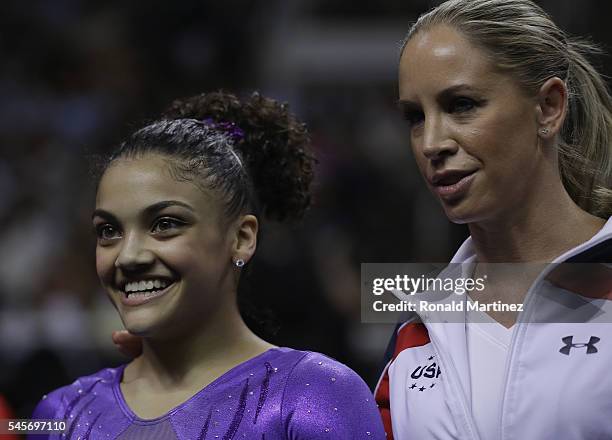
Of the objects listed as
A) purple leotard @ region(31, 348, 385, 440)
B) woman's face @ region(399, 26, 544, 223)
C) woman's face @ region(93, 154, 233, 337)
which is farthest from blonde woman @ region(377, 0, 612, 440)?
woman's face @ region(93, 154, 233, 337)

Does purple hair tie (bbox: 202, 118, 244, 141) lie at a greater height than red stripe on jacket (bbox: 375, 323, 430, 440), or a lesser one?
greater

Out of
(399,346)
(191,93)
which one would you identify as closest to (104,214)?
(399,346)

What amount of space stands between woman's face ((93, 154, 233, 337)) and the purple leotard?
6.2 inches

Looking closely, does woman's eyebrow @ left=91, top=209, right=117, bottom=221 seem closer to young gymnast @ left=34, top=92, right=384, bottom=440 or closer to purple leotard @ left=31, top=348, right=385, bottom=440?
young gymnast @ left=34, top=92, right=384, bottom=440

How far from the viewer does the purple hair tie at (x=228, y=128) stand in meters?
2.21

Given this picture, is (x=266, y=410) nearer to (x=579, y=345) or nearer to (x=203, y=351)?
(x=203, y=351)

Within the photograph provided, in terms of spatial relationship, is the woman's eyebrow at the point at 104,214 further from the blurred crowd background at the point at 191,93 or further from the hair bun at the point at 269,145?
the blurred crowd background at the point at 191,93

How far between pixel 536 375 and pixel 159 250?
2.38 feet

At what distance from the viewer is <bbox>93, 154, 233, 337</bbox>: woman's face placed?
77.0 inches

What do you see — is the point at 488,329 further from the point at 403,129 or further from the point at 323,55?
the point at 323,55

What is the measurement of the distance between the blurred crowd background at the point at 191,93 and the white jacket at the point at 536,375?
154 centimetres

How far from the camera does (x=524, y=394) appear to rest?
5.81ft

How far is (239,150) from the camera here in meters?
2.21

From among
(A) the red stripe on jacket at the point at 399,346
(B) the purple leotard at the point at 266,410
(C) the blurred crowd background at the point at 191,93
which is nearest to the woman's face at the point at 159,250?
(B) the purple leotard at the point at 266,410
